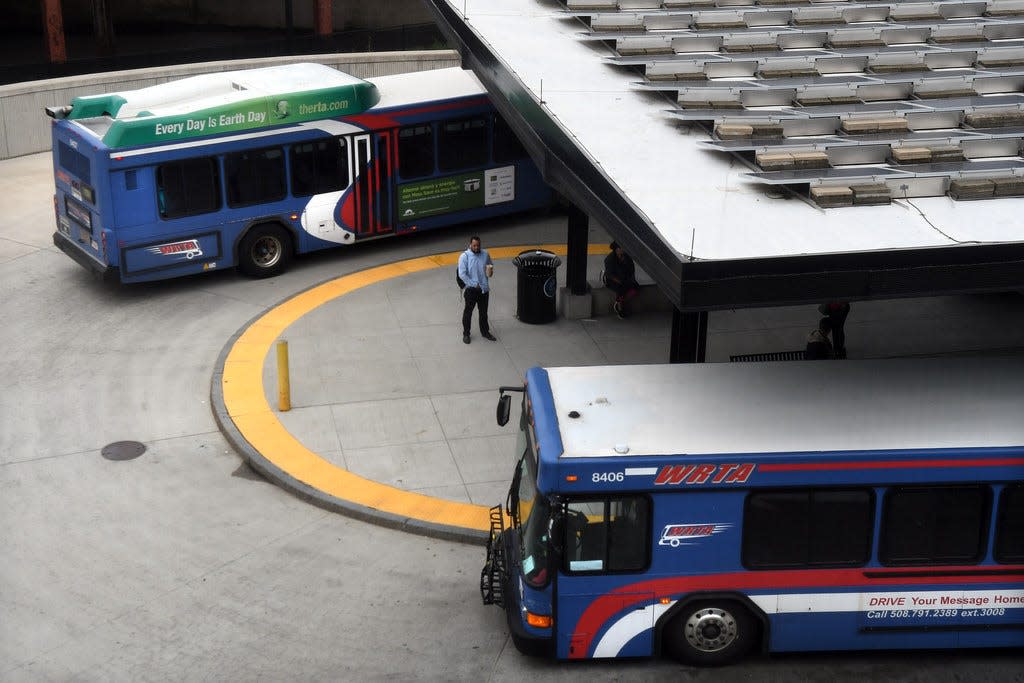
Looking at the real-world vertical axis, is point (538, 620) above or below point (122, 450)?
above

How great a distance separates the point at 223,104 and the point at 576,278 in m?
6.21

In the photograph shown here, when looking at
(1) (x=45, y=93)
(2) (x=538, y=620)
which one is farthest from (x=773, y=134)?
(1) (x=45, y=93)

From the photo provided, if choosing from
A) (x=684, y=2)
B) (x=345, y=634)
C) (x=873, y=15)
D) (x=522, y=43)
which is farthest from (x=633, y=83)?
(x=345, y=634)

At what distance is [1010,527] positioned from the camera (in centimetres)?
1160

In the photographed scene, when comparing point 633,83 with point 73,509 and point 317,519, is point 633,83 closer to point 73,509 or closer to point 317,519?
point 317,519

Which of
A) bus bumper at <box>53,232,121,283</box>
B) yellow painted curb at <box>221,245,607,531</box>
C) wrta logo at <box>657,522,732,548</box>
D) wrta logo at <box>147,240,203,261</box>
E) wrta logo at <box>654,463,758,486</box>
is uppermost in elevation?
wrta logo at <box>654,463,758,486</box>

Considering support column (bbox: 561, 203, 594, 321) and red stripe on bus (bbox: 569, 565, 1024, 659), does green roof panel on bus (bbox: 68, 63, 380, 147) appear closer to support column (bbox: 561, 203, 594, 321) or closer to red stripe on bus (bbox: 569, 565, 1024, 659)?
support column (bbox: 561, 203, 594, 321)

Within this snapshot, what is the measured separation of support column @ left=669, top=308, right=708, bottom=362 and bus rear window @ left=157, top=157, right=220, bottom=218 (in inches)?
373

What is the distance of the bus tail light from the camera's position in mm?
11555

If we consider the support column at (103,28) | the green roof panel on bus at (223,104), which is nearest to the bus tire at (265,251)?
the green roof panel on bus at (223,104)

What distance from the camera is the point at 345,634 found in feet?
41.2

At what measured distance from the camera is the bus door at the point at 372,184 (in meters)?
22.2

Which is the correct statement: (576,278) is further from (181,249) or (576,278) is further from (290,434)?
(181,249)

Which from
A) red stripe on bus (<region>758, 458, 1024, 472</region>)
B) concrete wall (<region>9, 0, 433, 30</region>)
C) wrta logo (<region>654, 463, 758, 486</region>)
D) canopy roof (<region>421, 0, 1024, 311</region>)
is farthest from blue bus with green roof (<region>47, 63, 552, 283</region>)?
concrete wall (<region>9, 0, 433, 30</region>)
